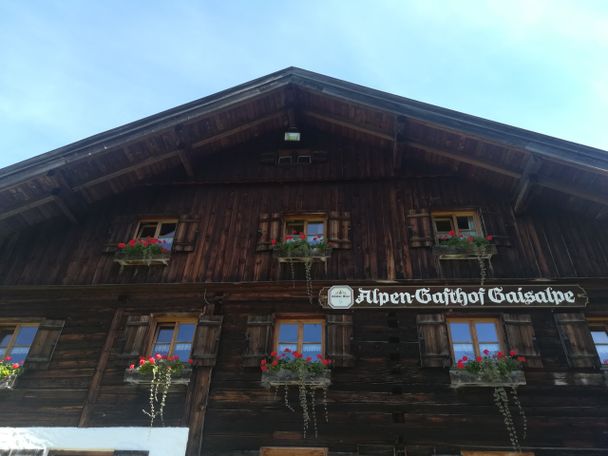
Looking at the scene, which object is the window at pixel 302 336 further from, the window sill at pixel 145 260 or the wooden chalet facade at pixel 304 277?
the window sill at pixel 145 260

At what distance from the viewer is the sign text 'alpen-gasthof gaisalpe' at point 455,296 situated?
923 cm

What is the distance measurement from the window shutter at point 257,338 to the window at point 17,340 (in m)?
4.71

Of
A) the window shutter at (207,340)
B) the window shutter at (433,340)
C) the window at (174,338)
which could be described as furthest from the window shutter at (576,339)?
the window at (174,338)

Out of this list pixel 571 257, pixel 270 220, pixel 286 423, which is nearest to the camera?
pixel 286 423

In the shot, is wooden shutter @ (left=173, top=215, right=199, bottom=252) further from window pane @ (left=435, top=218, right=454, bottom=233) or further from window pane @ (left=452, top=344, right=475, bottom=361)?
window pane @ (left=452, top=344, right=475, bottom=361)

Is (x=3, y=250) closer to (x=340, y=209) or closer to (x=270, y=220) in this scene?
(x=270, y=220)

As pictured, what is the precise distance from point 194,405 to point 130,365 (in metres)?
1.57

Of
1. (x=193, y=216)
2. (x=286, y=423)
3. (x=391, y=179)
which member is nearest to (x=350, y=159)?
(x=391, y=179)

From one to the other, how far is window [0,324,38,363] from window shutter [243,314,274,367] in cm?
471

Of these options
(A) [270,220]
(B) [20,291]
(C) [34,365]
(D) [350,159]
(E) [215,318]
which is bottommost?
(C) [34,365]

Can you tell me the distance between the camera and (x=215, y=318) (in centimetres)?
959

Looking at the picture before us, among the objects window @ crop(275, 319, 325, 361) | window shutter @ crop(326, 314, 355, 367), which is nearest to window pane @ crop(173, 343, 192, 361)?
window @ crop(275, 319, 325, 361)

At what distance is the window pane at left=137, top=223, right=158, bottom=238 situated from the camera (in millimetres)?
11773

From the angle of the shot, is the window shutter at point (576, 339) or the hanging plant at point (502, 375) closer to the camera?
the hanging plant at point (502, 375)
